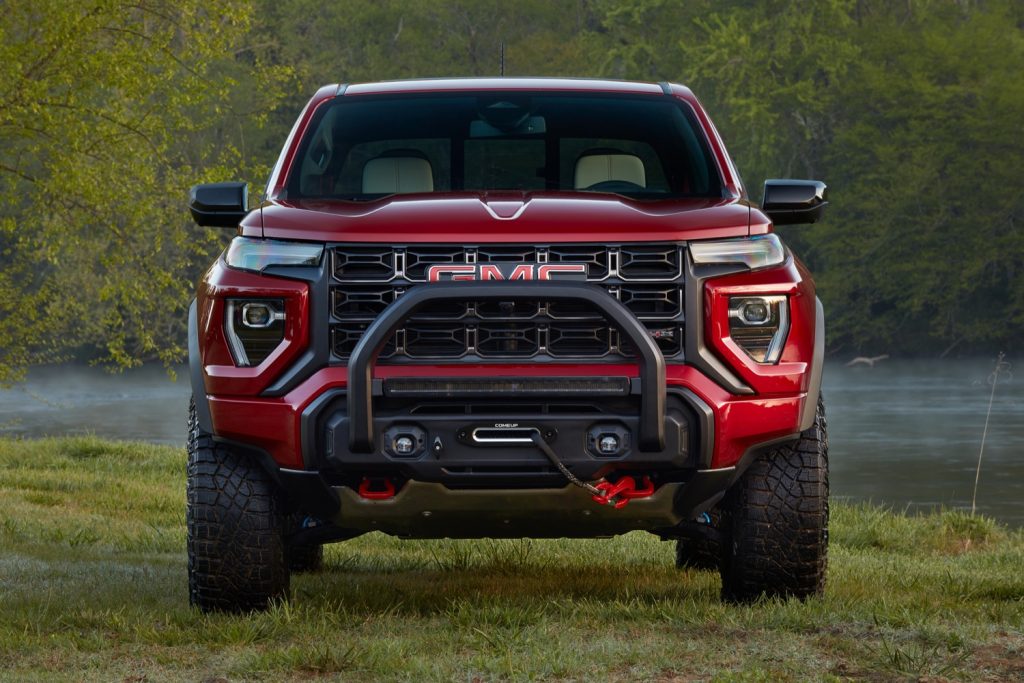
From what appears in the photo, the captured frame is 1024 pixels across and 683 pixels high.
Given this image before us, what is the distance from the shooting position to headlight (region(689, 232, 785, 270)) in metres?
5.59

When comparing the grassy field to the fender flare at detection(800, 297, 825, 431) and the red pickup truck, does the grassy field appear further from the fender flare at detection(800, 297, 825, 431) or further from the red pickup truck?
the fender flare at detection(800, 297, 825, 431)

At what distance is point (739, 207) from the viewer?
5.89 m

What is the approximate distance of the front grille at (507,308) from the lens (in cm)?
547

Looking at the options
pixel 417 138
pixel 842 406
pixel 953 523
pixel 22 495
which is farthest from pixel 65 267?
pixel 417 138

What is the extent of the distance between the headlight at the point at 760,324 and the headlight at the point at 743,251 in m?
0.13

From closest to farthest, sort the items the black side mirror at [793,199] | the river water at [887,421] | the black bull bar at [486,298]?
1. the black bull bar at [486,298]
2. the black side mirror at [793,199]
3. the river water at [887,421]

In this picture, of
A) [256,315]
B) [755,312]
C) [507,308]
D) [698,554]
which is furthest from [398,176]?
[698,554]

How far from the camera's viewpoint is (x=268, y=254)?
567cm

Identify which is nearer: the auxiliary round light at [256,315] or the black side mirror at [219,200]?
the auxiliary round light at [256,315]

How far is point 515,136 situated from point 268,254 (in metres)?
1.92

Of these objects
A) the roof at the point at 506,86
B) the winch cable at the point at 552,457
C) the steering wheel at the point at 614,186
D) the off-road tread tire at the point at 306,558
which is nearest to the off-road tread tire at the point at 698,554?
the off-road tread tire at the point at 306,558

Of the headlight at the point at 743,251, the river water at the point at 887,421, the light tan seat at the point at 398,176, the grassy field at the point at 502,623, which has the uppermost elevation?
the light tan seat at the point at 398,176

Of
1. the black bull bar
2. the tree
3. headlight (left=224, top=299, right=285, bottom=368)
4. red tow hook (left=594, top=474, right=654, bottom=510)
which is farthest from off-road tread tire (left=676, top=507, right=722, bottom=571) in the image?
the tree

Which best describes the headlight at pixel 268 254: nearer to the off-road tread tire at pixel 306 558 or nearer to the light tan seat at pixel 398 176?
the light tan seat at pixel 398 176
